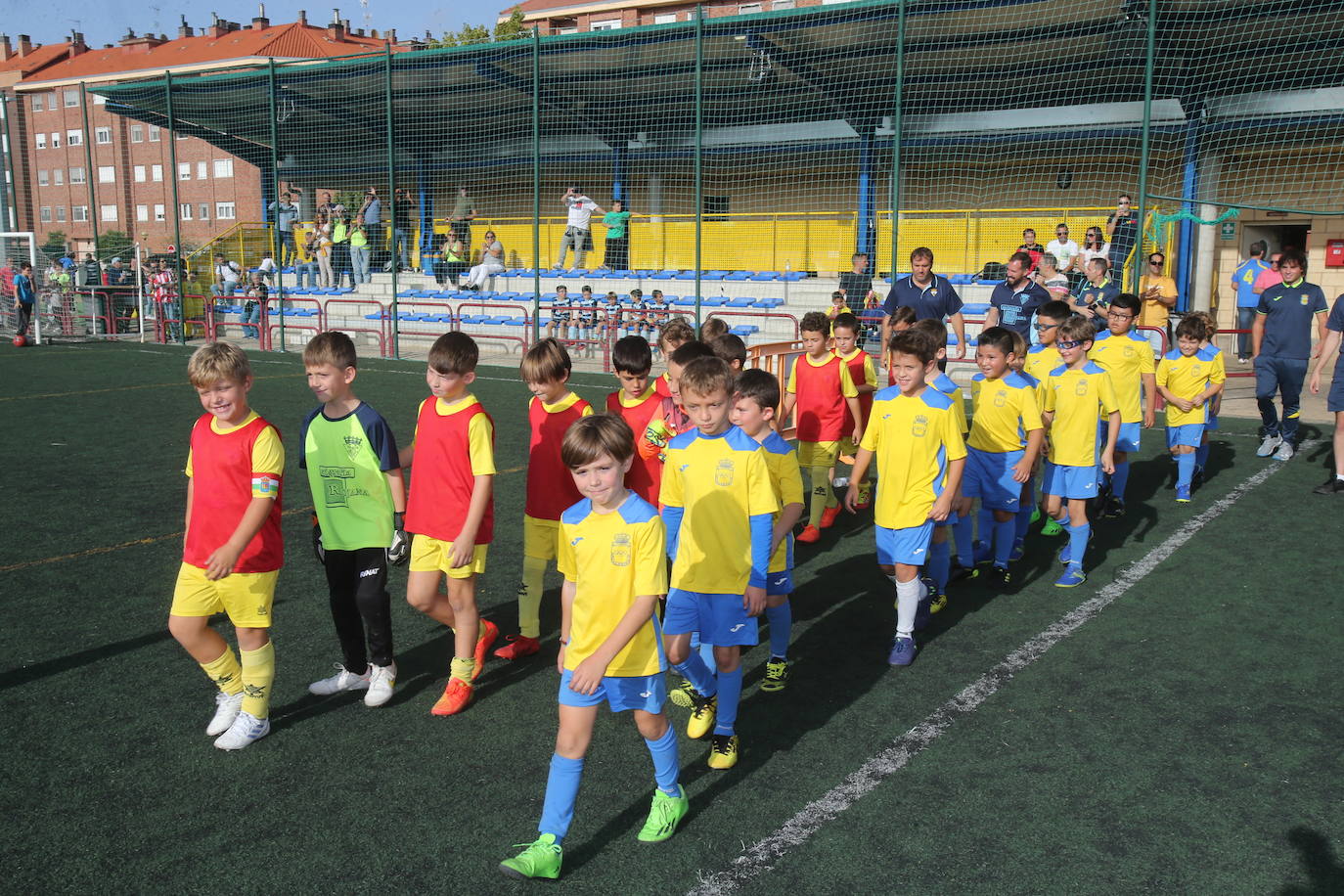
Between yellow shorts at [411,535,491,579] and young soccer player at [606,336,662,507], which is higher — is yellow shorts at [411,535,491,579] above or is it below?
below

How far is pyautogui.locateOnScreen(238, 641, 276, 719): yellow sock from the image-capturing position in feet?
13.4

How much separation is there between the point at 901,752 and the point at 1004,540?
8.46 feet

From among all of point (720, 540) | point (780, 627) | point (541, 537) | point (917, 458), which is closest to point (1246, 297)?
point (917, 458)

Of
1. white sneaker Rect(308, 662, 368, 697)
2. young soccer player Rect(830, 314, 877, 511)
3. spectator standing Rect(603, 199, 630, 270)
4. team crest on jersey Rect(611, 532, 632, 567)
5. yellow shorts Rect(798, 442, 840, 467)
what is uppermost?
spectator standing Rect(603, 199, 630, 270)

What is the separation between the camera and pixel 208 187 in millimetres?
67188

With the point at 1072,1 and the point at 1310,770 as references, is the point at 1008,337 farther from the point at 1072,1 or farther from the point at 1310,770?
the point at 1072,1

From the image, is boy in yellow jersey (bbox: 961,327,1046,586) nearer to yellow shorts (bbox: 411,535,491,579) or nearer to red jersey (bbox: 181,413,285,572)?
yellow shorts (bbox: 411,535,491,579)

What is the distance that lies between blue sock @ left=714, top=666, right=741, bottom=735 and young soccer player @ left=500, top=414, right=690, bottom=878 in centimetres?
65

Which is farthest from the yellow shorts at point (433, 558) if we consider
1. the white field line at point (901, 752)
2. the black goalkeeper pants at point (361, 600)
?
the white field line at point (901, 752)

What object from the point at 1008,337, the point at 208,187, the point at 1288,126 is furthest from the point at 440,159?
the point at 208,187

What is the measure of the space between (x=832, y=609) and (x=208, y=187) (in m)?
70.9

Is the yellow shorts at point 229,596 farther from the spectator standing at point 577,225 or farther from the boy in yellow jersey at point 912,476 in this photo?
the spectator standing at point 577,225

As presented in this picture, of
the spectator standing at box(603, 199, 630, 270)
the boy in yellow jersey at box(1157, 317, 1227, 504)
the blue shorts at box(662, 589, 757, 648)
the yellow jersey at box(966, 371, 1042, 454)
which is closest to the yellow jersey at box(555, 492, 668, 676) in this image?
the blue shorts at box(662, 589, 757, 648)

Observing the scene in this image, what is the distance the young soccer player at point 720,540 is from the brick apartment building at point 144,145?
214 feet
